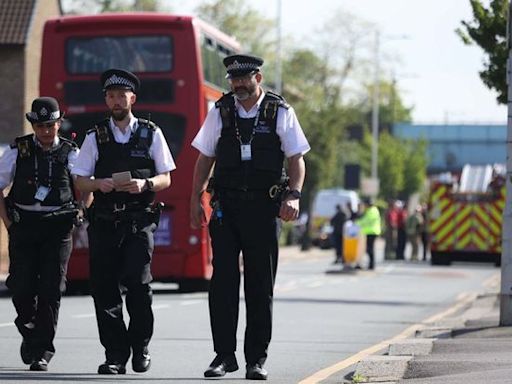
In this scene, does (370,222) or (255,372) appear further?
(370,222)

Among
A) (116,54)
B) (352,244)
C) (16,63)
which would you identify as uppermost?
(16,63)

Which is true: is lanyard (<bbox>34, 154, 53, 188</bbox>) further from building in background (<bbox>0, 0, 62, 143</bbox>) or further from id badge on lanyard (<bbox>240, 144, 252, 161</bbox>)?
building in background (<bbox>0, 0, 62, 143</bbox>)

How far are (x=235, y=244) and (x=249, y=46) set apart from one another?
6913cm

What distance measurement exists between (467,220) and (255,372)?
33.4 m

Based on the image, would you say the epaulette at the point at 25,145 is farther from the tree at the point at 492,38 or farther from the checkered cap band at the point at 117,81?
the tree at the point at 492,38

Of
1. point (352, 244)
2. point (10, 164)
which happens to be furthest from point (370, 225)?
point (10, 164)

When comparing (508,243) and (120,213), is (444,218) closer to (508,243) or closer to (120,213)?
(508,243)

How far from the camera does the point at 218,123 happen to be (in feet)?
32.4

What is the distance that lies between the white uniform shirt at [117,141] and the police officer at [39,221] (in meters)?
0.54

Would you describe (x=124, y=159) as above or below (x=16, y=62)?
below

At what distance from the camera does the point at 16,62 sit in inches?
1784

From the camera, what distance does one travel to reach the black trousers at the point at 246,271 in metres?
9.83

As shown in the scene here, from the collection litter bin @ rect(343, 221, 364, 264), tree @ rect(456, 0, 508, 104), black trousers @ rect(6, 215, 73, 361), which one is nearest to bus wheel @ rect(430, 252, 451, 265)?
litter bin @ rect(343, 221, 364, 264)

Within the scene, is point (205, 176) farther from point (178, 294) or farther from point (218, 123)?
point (178, 294)
